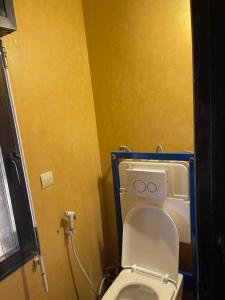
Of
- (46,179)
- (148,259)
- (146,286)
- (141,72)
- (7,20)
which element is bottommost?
(146,286)

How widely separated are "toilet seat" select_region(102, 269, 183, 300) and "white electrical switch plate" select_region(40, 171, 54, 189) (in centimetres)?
74

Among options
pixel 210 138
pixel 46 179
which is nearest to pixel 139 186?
pixel 46 179

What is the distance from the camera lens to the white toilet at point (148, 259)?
1347 millimetres

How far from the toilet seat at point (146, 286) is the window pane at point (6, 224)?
621 mm

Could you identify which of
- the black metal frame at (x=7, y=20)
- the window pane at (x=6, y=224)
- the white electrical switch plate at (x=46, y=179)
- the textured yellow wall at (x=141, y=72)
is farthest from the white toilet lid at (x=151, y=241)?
the black metal frame at (x=7, y=20)

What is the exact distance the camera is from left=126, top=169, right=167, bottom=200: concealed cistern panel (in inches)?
53.3

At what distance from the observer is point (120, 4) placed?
1.47 metres

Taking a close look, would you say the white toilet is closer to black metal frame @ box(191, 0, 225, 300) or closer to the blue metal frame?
the blue metal frame

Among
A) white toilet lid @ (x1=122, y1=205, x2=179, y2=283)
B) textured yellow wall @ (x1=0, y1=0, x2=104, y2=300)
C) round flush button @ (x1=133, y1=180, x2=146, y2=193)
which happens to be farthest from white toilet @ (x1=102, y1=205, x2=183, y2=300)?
textured yellow wall @ (x1=0, y1=0, x2=104, y2=300)

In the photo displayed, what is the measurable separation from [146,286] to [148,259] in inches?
5.9

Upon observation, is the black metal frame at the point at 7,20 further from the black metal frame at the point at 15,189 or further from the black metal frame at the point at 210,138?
the black metal frame at the point at 210,138

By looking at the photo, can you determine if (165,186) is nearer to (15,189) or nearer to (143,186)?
(143,186)

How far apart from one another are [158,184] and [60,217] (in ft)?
2.08

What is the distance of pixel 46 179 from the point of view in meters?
1.31
